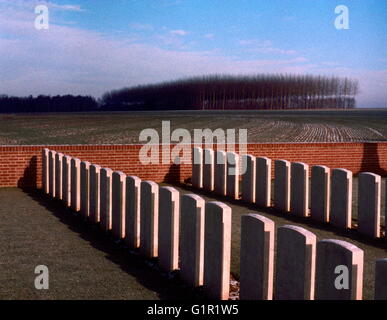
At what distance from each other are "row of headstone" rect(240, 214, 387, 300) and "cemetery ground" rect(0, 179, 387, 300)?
0.89 metres

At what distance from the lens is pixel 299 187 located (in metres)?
10.8

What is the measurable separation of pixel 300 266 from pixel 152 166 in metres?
10.9

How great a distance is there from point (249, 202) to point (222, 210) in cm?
662

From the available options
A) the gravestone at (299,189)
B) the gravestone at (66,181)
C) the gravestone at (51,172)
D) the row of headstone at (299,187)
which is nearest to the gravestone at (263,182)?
the row of headstone at (299,187)

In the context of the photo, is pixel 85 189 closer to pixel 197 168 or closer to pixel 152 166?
pixel 197 168

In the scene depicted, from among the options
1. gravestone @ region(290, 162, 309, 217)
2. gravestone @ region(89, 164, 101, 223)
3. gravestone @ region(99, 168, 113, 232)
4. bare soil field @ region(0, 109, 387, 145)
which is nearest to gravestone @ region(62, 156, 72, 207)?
gravestone @ region(89, 164, 101, 223)

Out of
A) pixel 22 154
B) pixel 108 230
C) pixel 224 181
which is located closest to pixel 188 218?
pixel 108 230

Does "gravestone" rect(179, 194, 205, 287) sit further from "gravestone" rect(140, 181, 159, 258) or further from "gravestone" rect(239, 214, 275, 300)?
"gravestone" rect(140, 181, 159, 258)

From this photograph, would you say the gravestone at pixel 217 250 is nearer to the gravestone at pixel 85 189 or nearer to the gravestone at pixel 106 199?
the gravestone at pixel 106 199

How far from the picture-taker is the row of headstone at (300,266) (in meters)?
4.35

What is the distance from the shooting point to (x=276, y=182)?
37.6ft

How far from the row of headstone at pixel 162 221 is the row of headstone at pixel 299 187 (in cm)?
323

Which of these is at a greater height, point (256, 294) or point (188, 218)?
point (188, 218)
